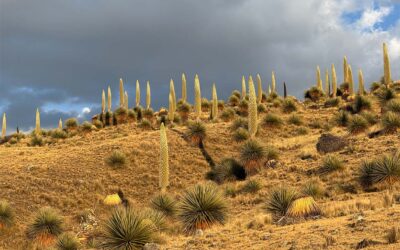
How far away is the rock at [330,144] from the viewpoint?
85.2 ft

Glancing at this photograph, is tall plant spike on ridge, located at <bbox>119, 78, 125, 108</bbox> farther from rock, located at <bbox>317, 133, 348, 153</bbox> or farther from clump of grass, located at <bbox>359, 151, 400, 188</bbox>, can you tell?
clump of grass, located at <bbox>359, 151, 400, 188</bbox>

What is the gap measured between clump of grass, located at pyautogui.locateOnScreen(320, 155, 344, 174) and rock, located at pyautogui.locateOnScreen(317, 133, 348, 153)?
144 inches

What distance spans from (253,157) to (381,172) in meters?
9.77

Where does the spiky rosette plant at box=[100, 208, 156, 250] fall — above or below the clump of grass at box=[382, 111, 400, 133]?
below

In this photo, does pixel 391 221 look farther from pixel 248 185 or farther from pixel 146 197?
pixel 146 197

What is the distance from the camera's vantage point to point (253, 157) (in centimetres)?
2644

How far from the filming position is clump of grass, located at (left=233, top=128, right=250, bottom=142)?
3384 cm

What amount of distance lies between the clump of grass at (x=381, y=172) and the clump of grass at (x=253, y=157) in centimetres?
846

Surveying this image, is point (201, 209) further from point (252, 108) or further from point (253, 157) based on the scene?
point (252, 108)

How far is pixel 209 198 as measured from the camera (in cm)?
1571

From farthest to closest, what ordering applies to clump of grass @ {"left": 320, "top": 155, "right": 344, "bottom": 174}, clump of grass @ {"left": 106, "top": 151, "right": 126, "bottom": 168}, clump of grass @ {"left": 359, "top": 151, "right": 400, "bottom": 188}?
clump of grass @ {"left": 106, "top": 151, "right": 126, "bottom": 168}
clump of grass @ {"left": 320, "top": 155, "right": 344, "bottom": 174}
clump of grass @ {"left": 359, "top": 151, "right": 400, "bottom": 188}

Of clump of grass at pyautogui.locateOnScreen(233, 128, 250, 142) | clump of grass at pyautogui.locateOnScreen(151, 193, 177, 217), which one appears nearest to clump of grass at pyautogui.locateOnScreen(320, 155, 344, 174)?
clump of grass at pyautogui.locateOnScreen(151, 193, 177, 217)

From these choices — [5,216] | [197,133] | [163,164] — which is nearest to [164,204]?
[163,164]

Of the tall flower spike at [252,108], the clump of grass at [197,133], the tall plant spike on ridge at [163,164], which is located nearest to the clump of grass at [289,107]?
the clump of grass at [197,133]
